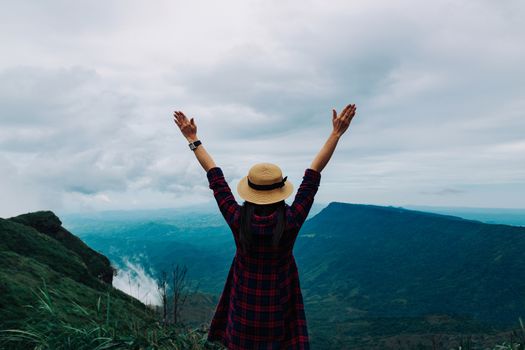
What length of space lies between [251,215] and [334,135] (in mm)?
1613

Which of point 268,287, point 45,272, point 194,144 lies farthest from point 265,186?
point 45,272

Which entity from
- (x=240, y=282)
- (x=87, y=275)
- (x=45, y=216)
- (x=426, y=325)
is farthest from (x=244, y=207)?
(x=426, y=325)

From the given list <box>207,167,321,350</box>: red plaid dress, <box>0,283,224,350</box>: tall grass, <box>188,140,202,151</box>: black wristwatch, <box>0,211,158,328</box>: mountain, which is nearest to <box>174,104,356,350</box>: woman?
<box>207,167,321,350</box>: red plaid dress

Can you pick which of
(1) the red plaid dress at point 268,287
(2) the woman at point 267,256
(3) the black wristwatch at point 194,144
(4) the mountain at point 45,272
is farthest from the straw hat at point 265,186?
(4) the mountain at point 45,272

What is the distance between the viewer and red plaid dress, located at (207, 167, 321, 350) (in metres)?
4.21

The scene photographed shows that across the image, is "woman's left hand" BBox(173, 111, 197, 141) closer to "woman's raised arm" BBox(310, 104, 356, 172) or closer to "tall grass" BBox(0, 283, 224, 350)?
"woman's raised arm" BBox(310, 104, 356, 172)

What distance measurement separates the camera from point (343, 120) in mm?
4863

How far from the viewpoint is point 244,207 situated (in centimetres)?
423

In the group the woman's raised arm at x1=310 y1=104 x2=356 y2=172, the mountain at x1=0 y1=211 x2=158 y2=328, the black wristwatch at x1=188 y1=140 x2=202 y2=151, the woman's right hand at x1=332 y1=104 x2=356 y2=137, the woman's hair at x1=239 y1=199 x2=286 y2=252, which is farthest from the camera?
the mountain at x1=0 y1=211 x2=158 y2=328

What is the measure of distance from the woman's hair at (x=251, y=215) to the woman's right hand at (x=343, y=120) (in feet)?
4.35

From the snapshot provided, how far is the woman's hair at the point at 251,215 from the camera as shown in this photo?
3.98m

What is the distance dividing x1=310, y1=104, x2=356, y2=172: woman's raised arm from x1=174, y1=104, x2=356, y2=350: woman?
0.01 meters

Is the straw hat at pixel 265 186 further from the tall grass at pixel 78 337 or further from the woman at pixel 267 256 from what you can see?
the tall grass at pixel 78 337

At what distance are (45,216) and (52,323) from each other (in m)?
22.2
